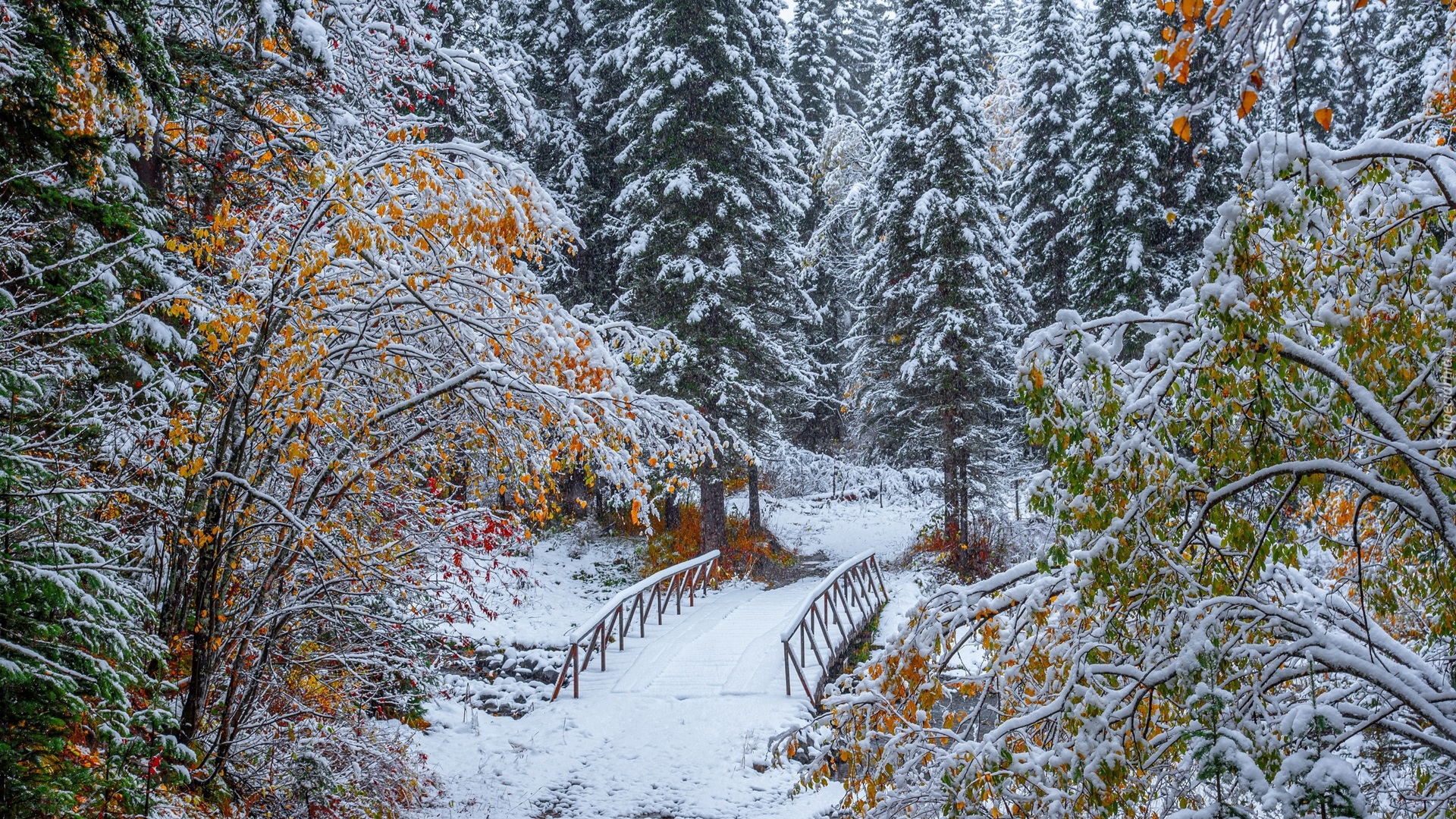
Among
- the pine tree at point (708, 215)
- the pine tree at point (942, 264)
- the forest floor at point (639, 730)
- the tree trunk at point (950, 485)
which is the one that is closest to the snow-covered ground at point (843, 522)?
the tree trunk at point (950, 485)

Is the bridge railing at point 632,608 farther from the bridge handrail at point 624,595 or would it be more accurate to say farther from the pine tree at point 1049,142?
the pine tree at point 1049,142

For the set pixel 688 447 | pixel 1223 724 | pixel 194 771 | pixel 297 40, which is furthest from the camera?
pixel 688 447

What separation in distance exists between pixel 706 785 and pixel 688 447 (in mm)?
4115

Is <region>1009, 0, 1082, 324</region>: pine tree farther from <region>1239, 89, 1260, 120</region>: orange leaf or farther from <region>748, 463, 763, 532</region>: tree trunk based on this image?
<region>1239, 89, 1260, 120</region>: orange leaf

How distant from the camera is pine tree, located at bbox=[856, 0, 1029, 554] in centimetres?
1666

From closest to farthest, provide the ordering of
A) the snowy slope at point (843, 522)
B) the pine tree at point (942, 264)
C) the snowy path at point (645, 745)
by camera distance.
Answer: the snowy path at point (645, 745), the pine tree at point (942, 264), the snowy slope at point (843, 522)

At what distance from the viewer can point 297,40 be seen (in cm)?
568

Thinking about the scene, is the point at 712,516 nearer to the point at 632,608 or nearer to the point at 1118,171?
the point at 632,608

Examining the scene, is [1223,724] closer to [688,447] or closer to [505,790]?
[688,447]

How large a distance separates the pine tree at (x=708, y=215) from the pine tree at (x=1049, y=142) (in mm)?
7046

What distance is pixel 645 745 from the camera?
909 centimetres

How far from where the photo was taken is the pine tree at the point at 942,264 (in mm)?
16656

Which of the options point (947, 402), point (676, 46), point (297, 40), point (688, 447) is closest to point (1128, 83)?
point (947, 402)

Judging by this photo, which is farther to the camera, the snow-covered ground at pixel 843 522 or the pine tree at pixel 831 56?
the pine tree at pixel 831 56
